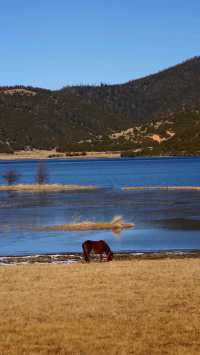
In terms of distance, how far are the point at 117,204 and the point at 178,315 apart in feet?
135

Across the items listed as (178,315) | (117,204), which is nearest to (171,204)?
(117,204)

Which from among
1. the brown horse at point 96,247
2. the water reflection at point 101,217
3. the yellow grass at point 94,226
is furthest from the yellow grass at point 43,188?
the brown horse at point 96,247

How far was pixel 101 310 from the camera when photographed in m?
14.8

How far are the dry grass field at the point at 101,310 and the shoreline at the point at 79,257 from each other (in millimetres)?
5113

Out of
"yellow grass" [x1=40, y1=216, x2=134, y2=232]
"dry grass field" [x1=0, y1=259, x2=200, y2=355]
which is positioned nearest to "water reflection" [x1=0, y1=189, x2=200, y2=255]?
"yellow grass" [x1=40, y1=216, x2=134, y2=232]

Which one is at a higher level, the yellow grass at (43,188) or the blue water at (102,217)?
the blue water at (102,217)

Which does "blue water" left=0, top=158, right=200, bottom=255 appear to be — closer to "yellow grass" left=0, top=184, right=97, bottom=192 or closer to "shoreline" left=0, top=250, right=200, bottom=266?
"shoreline" left=0, top=250, right=200, bottom=266

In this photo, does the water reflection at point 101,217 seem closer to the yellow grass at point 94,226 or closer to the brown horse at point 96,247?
the yellow grass at point 94,226

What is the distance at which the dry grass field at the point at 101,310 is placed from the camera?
12.0 meters

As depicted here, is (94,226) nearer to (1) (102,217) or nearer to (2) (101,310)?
(1) (102,217)

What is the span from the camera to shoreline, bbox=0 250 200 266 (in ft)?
86.8

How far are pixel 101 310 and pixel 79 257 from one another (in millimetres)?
12678

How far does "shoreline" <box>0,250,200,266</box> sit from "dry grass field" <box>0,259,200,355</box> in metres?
5.11

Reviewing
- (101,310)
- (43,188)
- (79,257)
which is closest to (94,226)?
(79,257)
